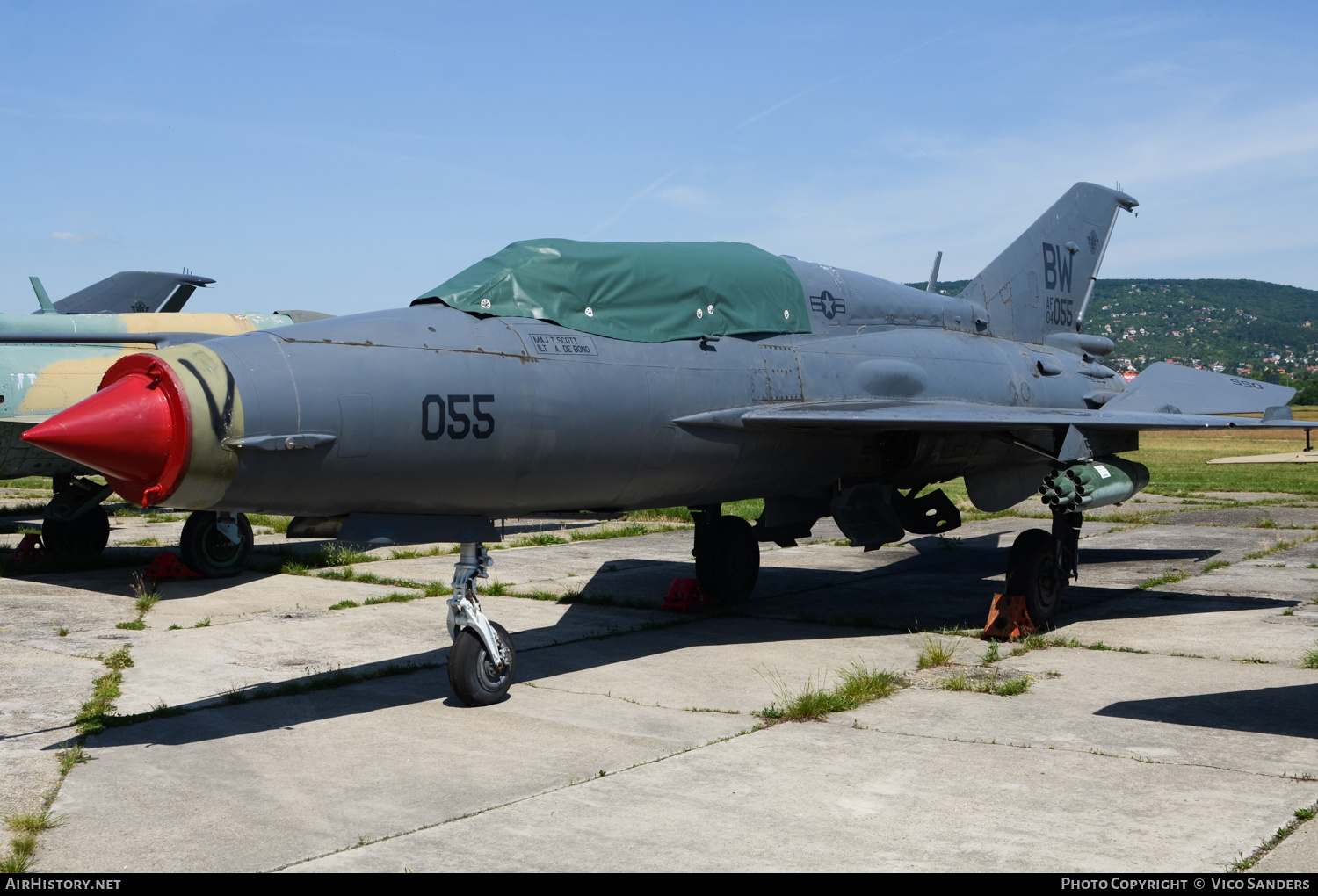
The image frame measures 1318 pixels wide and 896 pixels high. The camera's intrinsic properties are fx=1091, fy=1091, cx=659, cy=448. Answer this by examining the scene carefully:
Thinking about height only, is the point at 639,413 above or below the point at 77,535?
above

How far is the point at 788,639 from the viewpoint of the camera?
31.5 ft

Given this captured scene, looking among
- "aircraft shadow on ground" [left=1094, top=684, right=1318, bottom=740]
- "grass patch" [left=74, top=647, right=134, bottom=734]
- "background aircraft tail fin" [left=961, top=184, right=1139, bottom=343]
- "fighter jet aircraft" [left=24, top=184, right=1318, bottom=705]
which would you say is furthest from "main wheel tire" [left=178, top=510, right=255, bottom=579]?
"aircraft shadow on ground" [left=1094, top=684, right=1318, bottom=740]

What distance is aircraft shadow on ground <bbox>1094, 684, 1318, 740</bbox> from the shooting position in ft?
21.9

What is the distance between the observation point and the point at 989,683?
308 inches

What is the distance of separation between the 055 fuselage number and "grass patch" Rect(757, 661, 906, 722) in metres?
2.59

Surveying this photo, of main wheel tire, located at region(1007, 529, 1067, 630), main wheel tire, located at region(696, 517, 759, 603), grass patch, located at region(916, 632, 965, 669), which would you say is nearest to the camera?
grass patch, located at region(916, 632, 965, 669)

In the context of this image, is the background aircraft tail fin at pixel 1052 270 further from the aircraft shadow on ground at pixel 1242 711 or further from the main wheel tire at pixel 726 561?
the aircraft shadow on ground at pixel 1242 711

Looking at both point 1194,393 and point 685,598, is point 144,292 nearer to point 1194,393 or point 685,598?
point 685,598

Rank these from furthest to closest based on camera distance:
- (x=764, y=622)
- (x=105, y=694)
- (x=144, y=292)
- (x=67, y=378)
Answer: (x=144, y=292), (x=67, y=378), (x=764, y=622), (x=105, y=694)

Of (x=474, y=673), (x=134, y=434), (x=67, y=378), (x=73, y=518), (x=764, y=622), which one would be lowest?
(x=764, y=622)

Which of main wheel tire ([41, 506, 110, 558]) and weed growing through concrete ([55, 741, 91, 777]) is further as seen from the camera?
main wheel tire ([41, 506, 110, 558])

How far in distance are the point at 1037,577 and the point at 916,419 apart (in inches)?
84.9

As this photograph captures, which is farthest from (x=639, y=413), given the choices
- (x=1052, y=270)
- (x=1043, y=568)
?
(x=1052, y=270)

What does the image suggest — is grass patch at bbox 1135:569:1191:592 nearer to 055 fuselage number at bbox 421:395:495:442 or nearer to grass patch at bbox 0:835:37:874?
055 fuselage number at bbox 421:395:495:442
